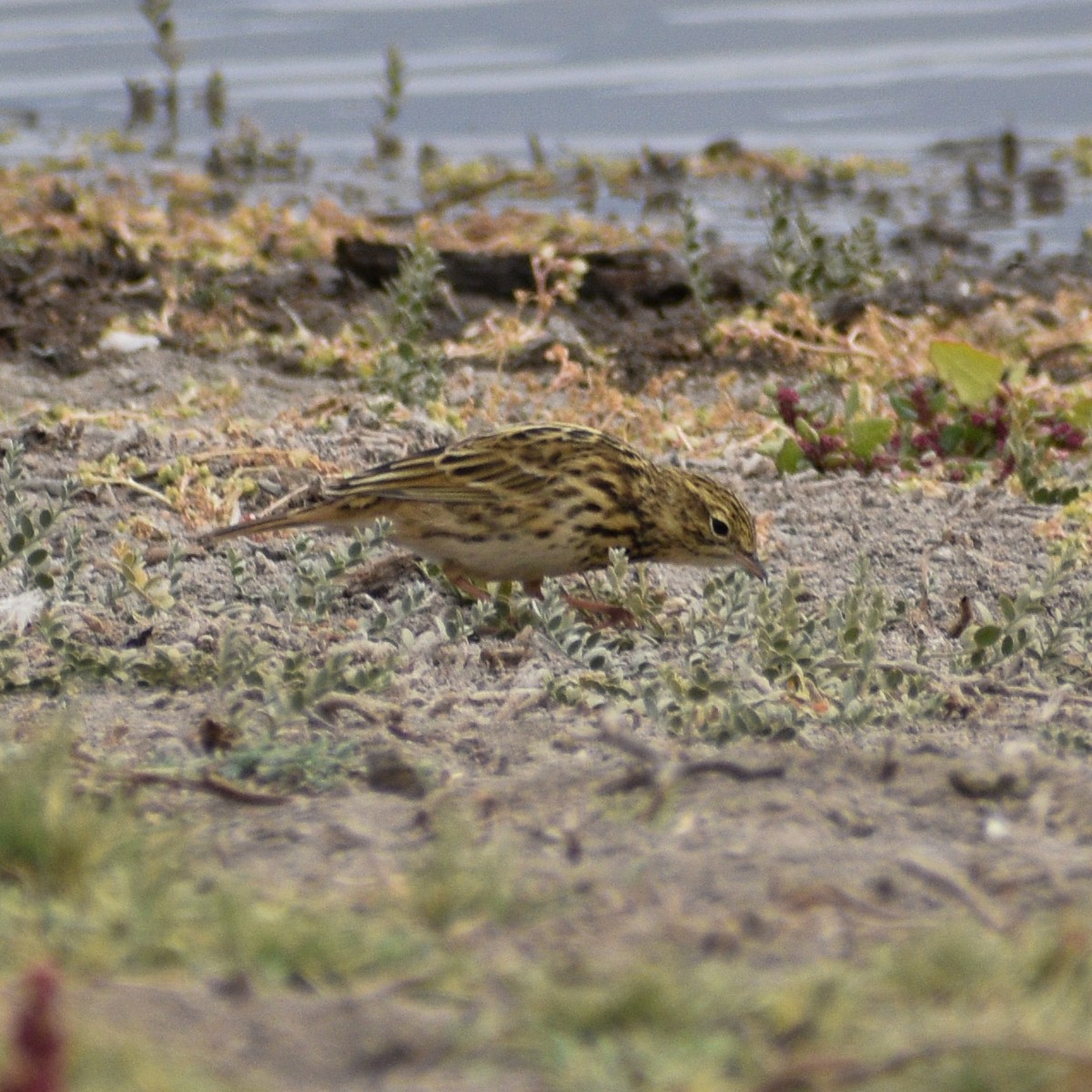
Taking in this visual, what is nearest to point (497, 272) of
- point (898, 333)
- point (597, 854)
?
point (898, 333)

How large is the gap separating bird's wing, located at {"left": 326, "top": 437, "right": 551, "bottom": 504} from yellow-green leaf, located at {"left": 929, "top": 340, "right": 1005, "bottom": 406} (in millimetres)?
2751

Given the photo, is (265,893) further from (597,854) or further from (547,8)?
(547,8)

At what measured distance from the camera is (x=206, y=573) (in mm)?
6992

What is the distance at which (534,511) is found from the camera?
680cm

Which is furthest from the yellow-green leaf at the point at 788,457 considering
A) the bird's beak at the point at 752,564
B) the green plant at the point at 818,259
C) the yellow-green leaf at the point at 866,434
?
the green plant at the point at 818,259

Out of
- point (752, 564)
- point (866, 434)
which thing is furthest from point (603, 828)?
point (866, 434)

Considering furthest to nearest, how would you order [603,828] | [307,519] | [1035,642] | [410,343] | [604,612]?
[410,343]
[307,519]
[604,612]
[1035,642]
[603,828]

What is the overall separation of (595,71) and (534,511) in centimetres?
1420

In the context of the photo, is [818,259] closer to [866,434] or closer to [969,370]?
[969,370]

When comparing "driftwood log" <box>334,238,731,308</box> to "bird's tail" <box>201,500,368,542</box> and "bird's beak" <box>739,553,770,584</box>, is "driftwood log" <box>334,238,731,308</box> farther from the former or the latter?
"bird's tail" <box>201,500,368,542</box>

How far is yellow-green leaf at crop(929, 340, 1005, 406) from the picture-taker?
29.3ft

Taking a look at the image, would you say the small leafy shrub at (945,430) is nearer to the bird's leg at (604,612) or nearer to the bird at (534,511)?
the bird at (534,511)

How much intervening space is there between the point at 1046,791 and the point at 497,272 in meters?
8.04

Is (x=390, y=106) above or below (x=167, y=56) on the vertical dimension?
below
